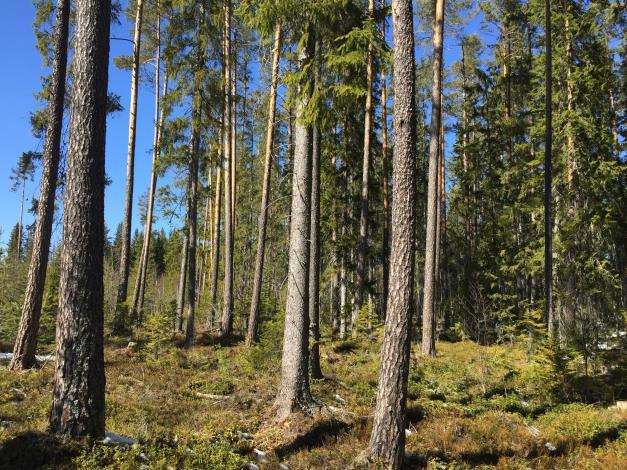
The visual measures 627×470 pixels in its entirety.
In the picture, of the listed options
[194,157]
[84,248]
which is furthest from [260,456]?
[194,157]

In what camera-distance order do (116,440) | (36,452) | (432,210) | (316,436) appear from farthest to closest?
(432,210) → (316,436) → (116,440) → (36,452)

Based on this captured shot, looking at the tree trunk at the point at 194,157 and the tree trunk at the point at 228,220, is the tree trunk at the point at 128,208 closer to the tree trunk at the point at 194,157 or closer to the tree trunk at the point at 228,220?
the tree trunk at the point at 194,157

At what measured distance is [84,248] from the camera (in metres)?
4.92

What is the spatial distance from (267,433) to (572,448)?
203 inches

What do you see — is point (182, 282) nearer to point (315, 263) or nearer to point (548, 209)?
point (315, 263)

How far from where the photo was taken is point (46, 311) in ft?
52.0

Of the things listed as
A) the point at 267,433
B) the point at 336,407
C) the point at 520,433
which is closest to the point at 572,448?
the point at 520,433

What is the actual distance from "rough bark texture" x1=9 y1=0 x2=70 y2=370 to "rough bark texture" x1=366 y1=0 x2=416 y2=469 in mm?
7950

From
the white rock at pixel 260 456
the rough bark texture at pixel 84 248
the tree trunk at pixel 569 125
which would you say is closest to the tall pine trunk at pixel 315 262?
the white rock at pixel 260 456

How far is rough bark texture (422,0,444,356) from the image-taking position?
13688 mm

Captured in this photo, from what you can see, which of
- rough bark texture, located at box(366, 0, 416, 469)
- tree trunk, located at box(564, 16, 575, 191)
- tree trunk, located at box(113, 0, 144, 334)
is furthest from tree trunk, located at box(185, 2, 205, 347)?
tree trunk, located at box(564, 16, 575, 191)

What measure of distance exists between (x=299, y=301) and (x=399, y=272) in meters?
2.75

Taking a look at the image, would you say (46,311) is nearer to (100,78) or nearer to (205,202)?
(100,78)

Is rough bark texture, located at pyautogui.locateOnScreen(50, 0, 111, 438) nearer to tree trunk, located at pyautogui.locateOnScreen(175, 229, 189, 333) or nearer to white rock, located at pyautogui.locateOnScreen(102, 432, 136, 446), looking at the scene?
white rock, located at pyautogui.locateOnScreen(102, 432, 136, 446)
